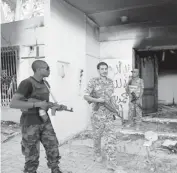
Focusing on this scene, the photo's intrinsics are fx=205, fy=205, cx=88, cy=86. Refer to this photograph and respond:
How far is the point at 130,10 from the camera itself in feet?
17.9

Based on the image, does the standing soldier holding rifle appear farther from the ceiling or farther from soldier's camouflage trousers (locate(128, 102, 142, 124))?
soldier's camouflage trousers (locate(128, 102, 142, 124))

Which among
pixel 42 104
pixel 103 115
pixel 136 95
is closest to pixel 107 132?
pixel 103 115

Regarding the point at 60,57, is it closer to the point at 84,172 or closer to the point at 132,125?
the point at 84,172

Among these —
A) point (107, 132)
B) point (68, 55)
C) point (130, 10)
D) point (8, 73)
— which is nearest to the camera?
point (107, 132)

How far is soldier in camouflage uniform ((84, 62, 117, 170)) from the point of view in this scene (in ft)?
10.8

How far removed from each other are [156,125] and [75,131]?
2550 mm

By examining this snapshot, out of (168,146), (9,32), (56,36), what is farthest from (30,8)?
(168,146)

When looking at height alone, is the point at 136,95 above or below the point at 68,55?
below

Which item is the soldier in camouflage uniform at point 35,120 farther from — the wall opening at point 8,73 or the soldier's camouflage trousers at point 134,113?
the wall opening at point 8,73

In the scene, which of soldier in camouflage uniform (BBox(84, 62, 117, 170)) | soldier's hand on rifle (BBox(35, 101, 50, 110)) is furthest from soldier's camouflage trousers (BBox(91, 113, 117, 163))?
soldier's hand on rifle (BBox(35, 101, 50, 110))

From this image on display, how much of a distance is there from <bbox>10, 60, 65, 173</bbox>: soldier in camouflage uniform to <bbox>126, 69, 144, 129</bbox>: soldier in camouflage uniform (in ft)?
11.3

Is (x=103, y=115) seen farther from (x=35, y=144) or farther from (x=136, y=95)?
(x=136, y=95)

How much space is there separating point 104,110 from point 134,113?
2834 mm

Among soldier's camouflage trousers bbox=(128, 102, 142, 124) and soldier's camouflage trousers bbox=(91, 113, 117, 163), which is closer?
soldier's camouflage trousers bbox=(91, 113, 117, 163)
